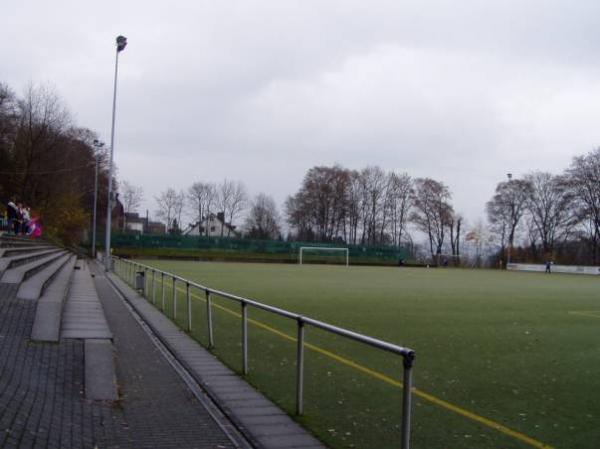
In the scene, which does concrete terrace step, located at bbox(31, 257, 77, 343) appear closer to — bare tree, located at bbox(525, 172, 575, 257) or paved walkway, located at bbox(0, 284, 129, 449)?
paved walkway, located at bbox(0, 284, 129, 449)

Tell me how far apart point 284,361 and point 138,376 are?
2.31 meters

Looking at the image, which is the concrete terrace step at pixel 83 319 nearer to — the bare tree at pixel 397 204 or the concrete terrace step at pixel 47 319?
the concrete terrace step at pixel 47 319

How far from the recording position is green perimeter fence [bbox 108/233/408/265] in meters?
75.3

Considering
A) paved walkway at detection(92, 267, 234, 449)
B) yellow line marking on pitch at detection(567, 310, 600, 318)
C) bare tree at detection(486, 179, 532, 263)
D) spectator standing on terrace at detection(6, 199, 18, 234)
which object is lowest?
yellow line marking on pitch at detection(567, 310, 600, 318)

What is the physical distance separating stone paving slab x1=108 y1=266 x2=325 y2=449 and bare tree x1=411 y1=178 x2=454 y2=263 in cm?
8172

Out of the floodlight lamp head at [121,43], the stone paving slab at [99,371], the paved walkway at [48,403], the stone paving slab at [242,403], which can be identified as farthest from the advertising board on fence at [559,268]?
the paved walkway at [48,403]

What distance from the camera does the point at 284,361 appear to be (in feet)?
30.5

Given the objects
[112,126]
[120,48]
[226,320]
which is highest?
[120,48]

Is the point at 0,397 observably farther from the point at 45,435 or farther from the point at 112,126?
the point at 112,126

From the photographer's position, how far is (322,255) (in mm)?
81312

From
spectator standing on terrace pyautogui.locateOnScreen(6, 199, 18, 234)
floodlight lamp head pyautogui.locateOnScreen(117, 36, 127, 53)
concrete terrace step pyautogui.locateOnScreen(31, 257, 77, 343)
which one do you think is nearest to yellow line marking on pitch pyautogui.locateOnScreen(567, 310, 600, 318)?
concrete terrace step pyautogui.locateOnScreen(31, 257, 77, 343)

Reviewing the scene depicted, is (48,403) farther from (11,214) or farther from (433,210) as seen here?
(433,210)

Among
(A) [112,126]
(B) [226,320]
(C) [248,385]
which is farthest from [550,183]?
(C) [248,385]

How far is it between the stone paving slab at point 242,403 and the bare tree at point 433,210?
81.7m
